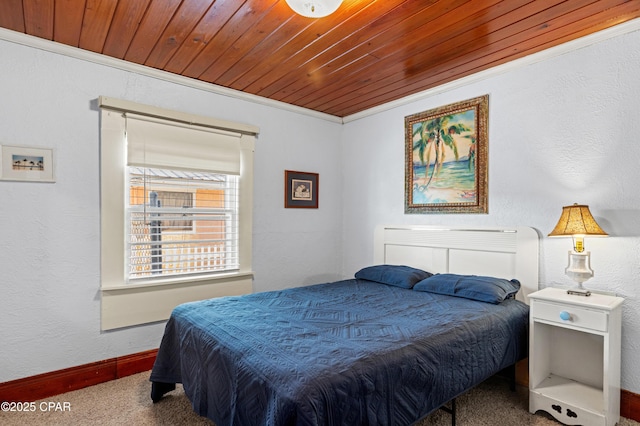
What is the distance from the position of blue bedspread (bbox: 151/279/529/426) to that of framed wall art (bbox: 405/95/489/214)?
3.16ft

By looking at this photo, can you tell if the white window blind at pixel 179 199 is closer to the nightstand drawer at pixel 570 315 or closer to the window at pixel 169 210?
the window at pixel 169 210

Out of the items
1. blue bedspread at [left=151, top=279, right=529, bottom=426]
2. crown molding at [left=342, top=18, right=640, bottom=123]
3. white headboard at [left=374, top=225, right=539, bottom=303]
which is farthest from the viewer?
white headboard at [left=374, top=225, right=539, bottom=303]

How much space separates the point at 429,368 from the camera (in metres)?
1.69

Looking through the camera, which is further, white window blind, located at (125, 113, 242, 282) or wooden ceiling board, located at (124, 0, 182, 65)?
white window blind, located at (125, 113, 242, 282)

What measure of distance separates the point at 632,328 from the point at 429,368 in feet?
5.02

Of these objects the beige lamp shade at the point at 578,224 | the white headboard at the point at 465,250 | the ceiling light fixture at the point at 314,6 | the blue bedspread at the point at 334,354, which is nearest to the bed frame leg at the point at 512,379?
the blue bedspread at the point at 334,354

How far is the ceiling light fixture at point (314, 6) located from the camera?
1795mm

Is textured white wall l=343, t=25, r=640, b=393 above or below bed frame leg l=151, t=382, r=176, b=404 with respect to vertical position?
above

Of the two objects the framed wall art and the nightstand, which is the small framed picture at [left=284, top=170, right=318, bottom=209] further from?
the nightstand

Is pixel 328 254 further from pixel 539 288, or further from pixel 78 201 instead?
→ pixel 78 201

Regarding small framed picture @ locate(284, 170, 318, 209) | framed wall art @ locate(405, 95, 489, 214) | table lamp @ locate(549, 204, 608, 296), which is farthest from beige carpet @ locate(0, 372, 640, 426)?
small framed picture @ locate(284, 170, 318, 209)

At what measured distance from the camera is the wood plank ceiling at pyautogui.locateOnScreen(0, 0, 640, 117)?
79.3 inches

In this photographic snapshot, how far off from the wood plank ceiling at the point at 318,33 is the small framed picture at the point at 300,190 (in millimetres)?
1069

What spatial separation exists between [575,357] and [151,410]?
2837 millimetres
